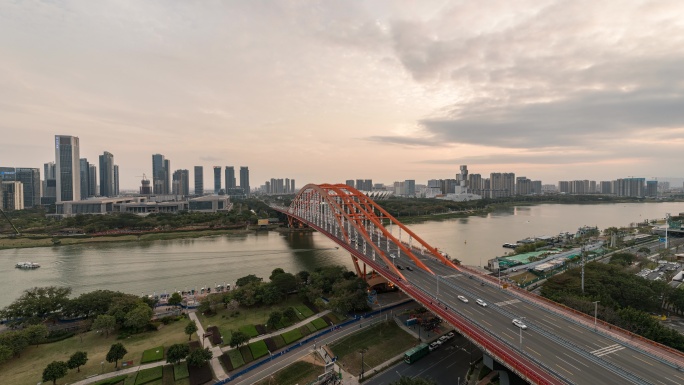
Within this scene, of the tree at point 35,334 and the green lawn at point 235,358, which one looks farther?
the tree at point 35,334

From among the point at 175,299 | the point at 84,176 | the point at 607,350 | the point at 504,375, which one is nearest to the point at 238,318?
the point at 175,299

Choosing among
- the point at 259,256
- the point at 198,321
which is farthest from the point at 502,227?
the point at 198,321

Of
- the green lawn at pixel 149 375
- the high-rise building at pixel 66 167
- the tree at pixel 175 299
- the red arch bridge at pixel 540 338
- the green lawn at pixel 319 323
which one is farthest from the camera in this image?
→ the high-rise building at pixel 66 167

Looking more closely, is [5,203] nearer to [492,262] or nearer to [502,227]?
[492,262]

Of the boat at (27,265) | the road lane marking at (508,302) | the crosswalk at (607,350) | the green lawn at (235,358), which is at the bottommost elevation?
the green lawn at (235,358)

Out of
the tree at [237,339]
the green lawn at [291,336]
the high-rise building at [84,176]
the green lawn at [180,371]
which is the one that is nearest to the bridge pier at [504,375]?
the green lawn at [291,336]

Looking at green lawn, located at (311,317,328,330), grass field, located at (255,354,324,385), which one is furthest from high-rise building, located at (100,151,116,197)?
grass field, located at (255,354,324,385)

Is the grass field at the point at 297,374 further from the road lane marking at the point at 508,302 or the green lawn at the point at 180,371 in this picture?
the road lane marking at the point at 508,302

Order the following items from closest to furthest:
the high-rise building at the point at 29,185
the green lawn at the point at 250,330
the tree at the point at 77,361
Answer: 1. the tree at the point at 77,361
2. the green lawn at the point at 250,330
3. the high-rise building at the point at 29,185
